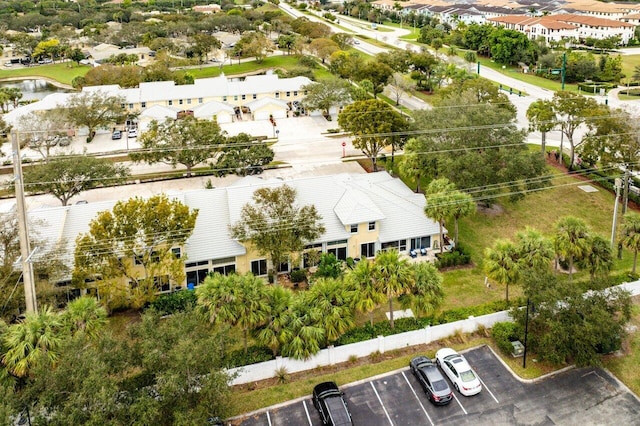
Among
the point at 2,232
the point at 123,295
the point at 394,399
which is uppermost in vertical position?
the point at 2,232

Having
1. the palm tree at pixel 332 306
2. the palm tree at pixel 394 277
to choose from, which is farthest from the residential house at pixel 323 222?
the palm tree at pixel 394 277

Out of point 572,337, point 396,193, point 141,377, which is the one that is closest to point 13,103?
point 396,193

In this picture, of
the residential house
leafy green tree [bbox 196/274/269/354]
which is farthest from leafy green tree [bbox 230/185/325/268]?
leafy green tree [bbox 196/274/269/354]

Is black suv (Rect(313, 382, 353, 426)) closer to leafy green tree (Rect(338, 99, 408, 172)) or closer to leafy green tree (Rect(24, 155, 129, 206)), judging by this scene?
leafy green tree (Rect(24, 155, 129, 206))

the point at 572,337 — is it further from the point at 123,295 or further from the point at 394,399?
the point at 123,295

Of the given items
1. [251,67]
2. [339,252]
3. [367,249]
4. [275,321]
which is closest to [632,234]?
[367,249]
